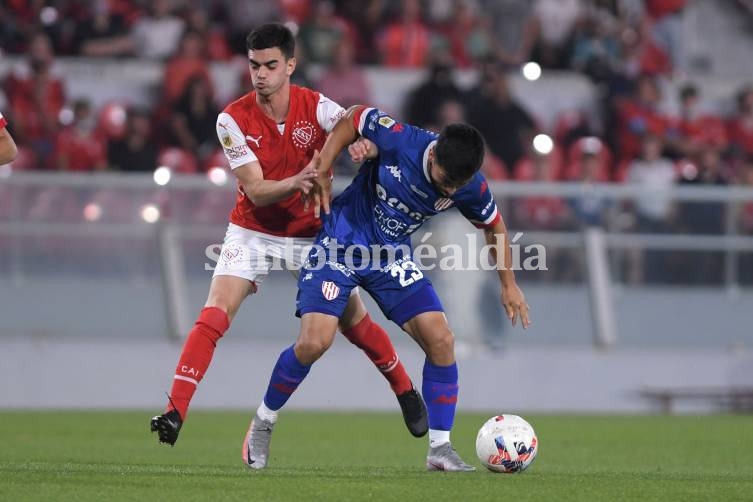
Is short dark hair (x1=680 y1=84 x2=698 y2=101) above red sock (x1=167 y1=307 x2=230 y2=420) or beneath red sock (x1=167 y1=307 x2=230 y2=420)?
above

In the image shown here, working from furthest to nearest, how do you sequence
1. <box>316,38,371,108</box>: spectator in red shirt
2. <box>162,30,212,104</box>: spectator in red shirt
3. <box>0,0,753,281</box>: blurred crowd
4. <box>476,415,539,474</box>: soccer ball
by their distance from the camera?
<box>316,38,371,108</box>: spectator in red shirt → <box>162,30,212,104</box>: spectator in red shirt → <box>0,0,753,281</box>: blurred crowd → <box>476,415,539,474</box>: soccer ball

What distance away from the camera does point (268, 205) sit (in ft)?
25.1

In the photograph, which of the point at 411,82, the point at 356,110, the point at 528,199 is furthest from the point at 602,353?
the point at 356,110

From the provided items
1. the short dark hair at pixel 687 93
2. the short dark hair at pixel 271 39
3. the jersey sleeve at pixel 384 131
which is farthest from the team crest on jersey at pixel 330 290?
the short dark hair at pixel 687 93

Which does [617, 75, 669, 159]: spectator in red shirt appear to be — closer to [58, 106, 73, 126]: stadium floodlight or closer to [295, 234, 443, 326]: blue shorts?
[58, 106, 73, 126]: stadium floodlight

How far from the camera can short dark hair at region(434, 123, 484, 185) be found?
6859 mm

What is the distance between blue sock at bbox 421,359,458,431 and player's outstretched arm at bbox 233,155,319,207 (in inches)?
46.8

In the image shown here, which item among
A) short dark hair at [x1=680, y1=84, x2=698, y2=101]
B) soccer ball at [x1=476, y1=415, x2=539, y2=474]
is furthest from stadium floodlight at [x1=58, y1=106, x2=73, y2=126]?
soccer ball at [x1=476, y1=415, x2=539, y2=474]

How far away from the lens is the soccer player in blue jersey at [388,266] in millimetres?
7266

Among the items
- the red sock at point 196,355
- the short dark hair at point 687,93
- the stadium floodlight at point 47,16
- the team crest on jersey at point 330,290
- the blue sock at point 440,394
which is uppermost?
the stadium floodlight at point 47,16

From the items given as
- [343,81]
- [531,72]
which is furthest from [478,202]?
[531,72]

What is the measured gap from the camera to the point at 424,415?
782 centimetres

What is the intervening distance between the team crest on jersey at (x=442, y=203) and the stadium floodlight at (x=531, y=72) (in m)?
9.55

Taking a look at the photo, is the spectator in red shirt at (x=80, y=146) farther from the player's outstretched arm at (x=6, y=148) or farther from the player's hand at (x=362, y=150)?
the player's hand at (x=362, y=150)
